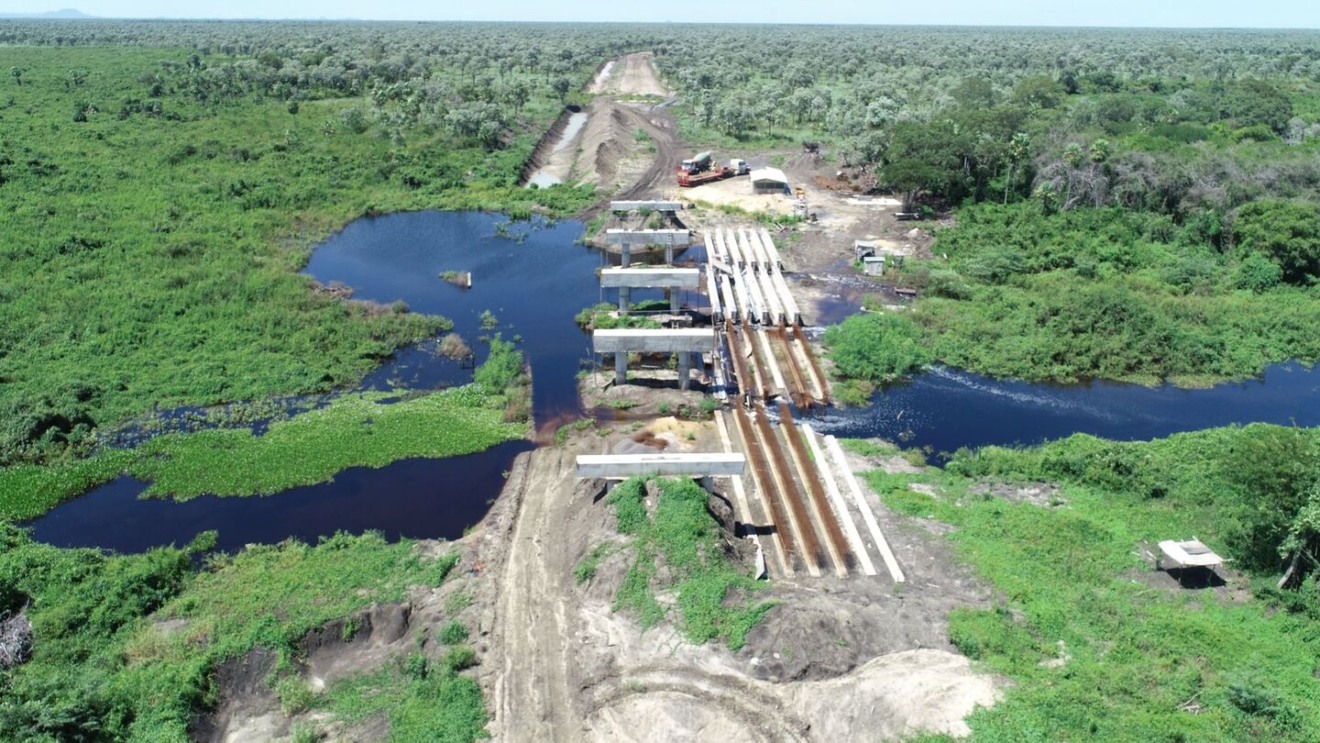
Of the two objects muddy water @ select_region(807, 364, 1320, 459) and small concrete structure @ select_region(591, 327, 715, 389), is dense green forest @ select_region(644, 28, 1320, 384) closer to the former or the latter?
muddy water @ select_region(807, 364, 1320, 459)

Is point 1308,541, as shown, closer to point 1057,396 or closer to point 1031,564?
point 1031,564

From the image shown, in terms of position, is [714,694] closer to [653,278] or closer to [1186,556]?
[1186,556]

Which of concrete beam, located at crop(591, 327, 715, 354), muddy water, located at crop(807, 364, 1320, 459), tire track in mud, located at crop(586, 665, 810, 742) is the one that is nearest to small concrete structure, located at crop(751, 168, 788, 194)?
muddy water, located at crop(807, 364, 1320, 459)

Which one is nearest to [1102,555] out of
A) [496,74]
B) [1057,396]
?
[1057,396]

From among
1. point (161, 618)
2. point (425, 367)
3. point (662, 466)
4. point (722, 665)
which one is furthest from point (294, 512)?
point (722, 665)

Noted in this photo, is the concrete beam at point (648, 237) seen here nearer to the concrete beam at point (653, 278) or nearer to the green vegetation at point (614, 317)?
the green vegetation at point (614, 317)

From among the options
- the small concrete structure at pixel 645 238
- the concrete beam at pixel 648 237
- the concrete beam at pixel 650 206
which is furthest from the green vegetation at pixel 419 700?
the concrete beam at pixel 650 206

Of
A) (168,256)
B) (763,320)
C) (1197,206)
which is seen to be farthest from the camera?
(1197,206)

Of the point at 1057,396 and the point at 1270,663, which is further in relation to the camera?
the point at 1057,396
